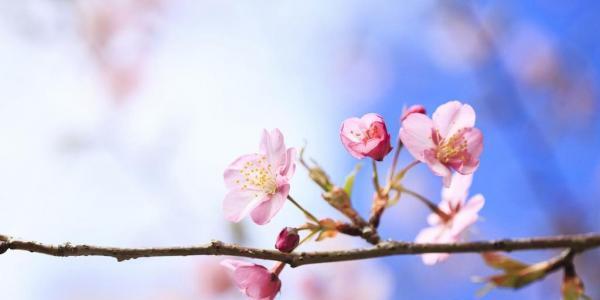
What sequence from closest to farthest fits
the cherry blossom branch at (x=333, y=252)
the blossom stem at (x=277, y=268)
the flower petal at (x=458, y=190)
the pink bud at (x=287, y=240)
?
the cherry blossom branch at (x=333, y=252) → the pink bud at (x=287, y=240) → the blossom stem at (x=277, y=268) → the flower petal at (x=458, y=190)

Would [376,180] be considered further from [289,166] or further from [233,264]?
[233,264]

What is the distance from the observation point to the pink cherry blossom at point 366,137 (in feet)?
4.39

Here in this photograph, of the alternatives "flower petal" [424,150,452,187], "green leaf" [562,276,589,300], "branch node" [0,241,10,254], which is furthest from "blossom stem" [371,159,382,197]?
"branch node" [0,241,10,254]

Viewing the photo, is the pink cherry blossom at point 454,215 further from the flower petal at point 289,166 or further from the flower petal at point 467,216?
the flower petal at point 289,166

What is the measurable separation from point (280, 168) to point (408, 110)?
0.97ft

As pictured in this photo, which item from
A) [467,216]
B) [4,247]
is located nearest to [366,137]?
[467,216]

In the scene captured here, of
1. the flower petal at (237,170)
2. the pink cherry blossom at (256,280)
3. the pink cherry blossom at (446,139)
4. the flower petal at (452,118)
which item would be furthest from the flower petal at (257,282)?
the flower petal at (452,118)

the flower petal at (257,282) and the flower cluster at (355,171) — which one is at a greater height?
the flower cluster at (355,171)

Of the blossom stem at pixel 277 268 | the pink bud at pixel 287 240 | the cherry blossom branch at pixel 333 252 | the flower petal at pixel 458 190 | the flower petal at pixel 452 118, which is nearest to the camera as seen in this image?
the cherry blossom branch at pixel 333 252

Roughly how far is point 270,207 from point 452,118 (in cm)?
43

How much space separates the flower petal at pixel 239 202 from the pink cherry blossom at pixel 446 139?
1.04 ft

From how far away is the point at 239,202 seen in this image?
4.70ft

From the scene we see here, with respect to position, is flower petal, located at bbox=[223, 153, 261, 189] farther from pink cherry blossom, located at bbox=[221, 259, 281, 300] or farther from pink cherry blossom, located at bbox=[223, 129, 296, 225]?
pink cherry blossom, located at bbox=[221, 259, 281, 300]

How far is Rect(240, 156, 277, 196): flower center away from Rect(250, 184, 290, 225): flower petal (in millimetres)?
24
